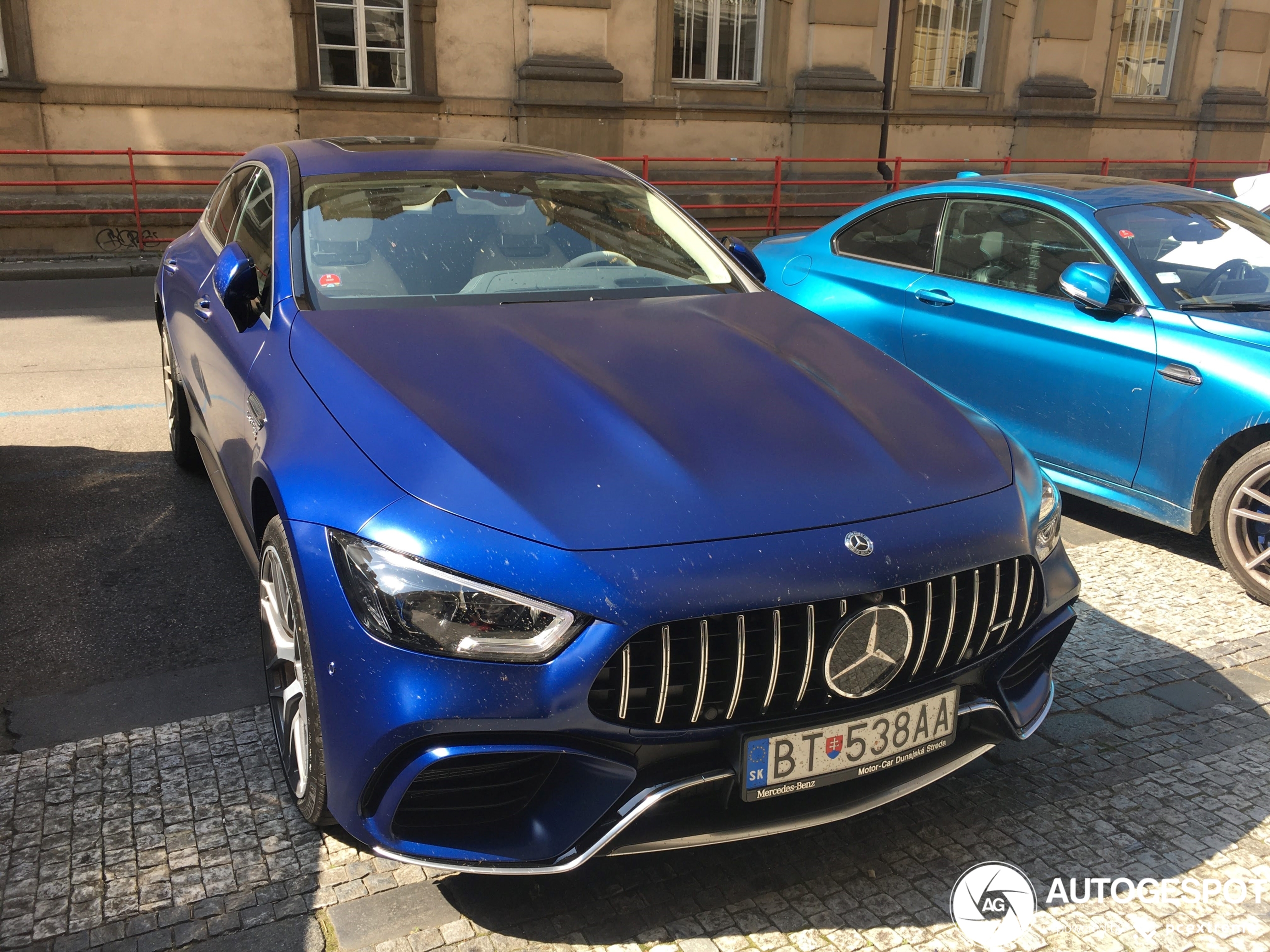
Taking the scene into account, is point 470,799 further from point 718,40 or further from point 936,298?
point 718,40

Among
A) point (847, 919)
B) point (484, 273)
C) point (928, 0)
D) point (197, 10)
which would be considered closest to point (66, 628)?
point (484, 273)

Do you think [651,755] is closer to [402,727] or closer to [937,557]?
[402,727]

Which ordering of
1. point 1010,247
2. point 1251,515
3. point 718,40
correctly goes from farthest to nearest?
point 718,40 → point 1010,247 → point 1251,515

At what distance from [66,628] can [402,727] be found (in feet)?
7.38

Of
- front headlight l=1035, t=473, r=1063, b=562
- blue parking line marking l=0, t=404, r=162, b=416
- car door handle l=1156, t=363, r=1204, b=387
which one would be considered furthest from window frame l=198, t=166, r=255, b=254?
car door handle l=1156, t=363, r=1204, b=387

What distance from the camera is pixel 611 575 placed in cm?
216

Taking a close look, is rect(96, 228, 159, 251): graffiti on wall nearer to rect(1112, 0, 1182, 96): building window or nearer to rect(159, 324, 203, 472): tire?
rect(159, 324, 203, 472): tire

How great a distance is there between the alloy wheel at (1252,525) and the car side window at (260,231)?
11.6ft

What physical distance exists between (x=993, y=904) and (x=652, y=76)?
14793 millimetres

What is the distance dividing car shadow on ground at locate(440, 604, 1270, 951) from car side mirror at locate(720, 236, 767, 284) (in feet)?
5.96

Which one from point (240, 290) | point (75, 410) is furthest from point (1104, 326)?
point (75, 410)

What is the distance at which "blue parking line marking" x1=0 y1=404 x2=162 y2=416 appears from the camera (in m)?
6.50

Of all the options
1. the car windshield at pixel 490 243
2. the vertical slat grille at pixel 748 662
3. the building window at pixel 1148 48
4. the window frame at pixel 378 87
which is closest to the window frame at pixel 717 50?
the window frame at pixel 378 87

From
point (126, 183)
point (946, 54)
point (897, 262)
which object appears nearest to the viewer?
point (897, 262)
